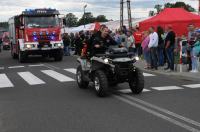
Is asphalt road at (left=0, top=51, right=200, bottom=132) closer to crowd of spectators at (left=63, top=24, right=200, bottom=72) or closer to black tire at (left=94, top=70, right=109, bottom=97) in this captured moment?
black tire at (left=94, top=70, right=109, bottom=97)

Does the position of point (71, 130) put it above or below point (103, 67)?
below

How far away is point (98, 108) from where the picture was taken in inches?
389

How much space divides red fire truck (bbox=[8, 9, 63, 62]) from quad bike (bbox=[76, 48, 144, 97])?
13.9 metres

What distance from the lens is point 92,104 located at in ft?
34.2

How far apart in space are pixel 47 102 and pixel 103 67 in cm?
191

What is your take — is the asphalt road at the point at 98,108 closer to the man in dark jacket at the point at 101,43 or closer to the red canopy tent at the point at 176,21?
the man in dark jacket at the point at 101,43

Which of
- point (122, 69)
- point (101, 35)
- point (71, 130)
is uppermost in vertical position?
point (101, 35)

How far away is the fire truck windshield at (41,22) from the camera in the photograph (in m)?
25.9

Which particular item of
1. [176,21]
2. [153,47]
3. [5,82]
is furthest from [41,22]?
[5,82]

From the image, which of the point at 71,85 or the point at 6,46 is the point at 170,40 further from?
the point at 6,46

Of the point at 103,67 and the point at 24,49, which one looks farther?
the point at 24,49

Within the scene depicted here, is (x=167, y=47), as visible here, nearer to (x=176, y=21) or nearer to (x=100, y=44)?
(x=100, y=44)

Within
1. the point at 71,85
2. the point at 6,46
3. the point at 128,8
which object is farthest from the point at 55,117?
the point at 6,46

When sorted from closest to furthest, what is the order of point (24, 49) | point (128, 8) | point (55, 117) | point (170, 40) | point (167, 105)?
point (55, 117), point (167, 105), point (170, 40), point (24, 49), point (128, 8)
